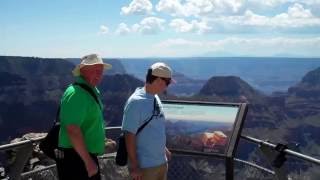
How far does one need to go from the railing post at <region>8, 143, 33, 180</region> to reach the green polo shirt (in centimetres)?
93

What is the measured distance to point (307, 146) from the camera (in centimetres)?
14725

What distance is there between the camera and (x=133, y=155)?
4.70 m

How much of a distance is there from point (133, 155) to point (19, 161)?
4.16ft

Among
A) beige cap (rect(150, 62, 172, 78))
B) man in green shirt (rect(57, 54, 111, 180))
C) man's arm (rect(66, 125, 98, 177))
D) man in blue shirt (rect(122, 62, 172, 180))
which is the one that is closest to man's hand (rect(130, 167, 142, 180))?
man in blue shirt (rect(122, 62, 172, 180))

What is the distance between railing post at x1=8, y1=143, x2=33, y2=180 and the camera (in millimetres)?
5281

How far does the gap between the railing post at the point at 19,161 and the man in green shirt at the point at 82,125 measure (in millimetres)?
811

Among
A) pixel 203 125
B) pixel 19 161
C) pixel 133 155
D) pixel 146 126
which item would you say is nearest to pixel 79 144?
pixel 133 155

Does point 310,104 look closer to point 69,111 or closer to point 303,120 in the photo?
point 303,120

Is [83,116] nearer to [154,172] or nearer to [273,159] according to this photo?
[154,172]

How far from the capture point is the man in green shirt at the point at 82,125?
437 cm

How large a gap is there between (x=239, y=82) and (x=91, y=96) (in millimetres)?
178415

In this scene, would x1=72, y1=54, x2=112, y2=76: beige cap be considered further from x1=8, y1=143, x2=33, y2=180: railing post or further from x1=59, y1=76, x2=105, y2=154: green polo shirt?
x1=8, y1=143, x2=33, y2=180: railing post

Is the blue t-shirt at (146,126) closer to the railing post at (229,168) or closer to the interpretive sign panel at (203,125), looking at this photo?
the railing post at (229,168)

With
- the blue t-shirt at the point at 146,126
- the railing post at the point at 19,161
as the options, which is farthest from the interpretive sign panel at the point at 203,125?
the railing post at the point at 19,161
